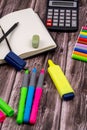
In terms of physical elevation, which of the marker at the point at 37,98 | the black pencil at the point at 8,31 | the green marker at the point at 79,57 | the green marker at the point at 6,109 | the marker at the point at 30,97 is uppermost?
the black pencil at the point at 8,31

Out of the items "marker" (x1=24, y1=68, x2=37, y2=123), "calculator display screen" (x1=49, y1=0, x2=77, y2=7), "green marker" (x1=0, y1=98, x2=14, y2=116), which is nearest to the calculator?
"calculator display screen" (x1=49, y1=0, x2=77, y2=7)

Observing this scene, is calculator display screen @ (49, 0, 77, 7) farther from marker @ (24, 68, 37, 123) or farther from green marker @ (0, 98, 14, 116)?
green marker @ (0, 98, 14, 116)

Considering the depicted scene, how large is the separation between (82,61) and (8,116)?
0.93ft

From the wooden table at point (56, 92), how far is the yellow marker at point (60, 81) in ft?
0.05

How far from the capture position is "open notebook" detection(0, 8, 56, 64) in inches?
35.4

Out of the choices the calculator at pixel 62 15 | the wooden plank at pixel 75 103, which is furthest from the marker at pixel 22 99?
the calculator at pixel 62 15

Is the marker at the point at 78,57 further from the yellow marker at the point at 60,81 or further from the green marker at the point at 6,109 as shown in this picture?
the green marker at the point at 6,109

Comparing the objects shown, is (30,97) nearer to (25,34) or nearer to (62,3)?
(25,34)

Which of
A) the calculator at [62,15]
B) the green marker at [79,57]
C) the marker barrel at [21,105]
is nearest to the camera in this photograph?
the marker barrel at [21,105]

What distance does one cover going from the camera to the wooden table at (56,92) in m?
0.74

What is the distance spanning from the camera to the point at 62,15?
101 cm

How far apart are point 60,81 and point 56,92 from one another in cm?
3

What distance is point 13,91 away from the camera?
2.68 feet

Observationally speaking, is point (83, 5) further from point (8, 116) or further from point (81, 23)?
point (8, 116)
